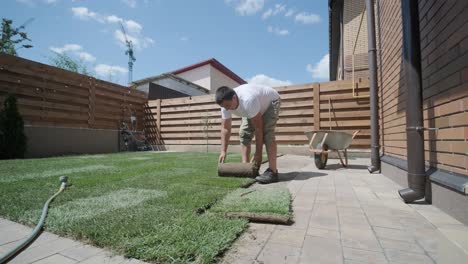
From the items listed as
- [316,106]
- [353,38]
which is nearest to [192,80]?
[353,38]

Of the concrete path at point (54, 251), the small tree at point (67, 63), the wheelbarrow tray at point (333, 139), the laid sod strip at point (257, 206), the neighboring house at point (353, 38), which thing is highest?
the small tree at point (67, 63)

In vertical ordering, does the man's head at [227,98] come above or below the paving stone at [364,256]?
above

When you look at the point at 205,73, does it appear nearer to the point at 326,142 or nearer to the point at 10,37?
the point at 326,142

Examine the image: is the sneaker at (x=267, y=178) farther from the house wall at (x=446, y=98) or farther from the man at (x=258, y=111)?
the house wall at (x=446, y=98)

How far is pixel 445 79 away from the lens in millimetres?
1770

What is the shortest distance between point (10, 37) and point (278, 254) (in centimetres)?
2837

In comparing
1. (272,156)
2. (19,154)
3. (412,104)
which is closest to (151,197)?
(272,156)

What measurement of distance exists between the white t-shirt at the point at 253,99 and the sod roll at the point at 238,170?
1.99ft

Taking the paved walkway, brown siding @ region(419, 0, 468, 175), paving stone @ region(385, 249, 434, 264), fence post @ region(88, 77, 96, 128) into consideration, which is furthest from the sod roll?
fence post @ region(88, 77, 96, 128)

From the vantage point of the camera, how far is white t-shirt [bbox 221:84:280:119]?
2.79m

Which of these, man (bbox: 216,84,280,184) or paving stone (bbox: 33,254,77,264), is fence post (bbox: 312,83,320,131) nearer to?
man (bbox: 216,84,280,184)

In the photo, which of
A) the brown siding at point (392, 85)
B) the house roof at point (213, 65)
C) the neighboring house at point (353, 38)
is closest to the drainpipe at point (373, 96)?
the brown siding at point (392, 85)

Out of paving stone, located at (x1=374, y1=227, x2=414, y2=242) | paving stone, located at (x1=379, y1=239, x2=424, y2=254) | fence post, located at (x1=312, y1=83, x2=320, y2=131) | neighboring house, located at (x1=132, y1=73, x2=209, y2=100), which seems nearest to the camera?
Result: paving stone, located at (x1=379, y1=239, x2=424, y2=254)

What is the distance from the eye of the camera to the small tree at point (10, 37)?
66.5 feet
